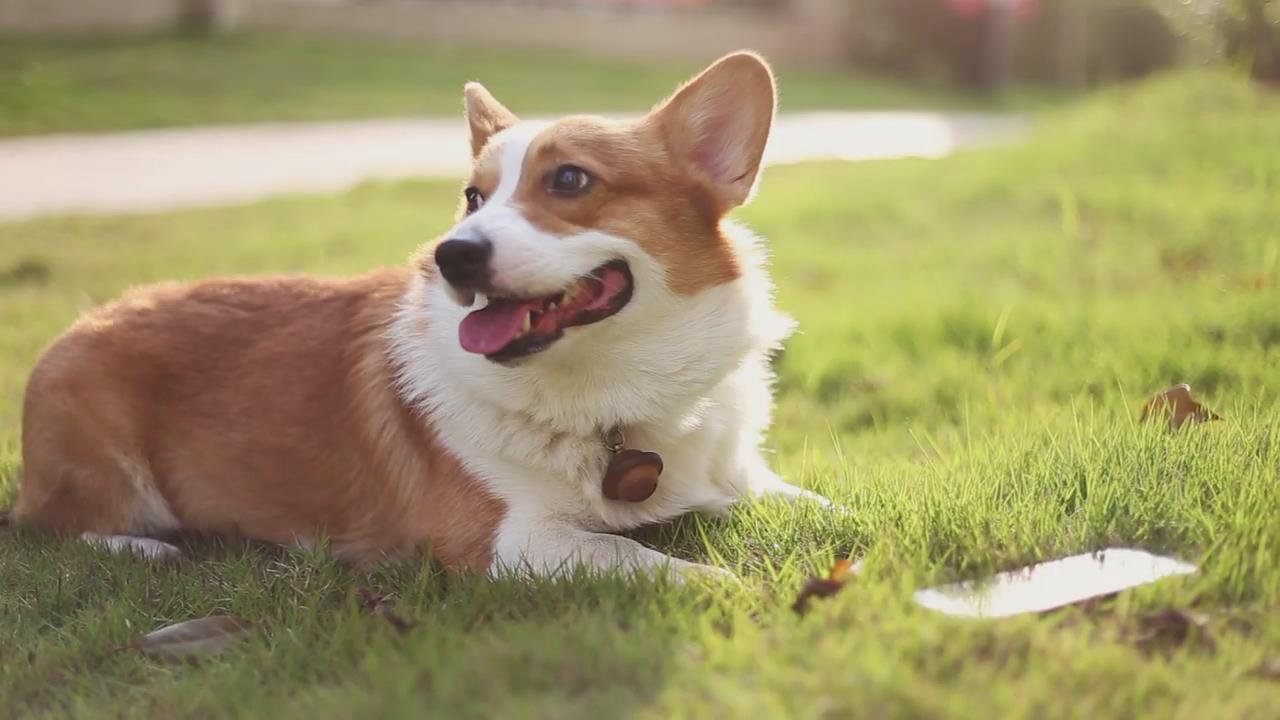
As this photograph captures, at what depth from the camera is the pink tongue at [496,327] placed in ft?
10.1

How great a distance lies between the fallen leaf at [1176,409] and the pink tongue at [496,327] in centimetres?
176

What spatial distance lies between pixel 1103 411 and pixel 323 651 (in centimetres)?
241

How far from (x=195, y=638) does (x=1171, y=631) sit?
6.85ft

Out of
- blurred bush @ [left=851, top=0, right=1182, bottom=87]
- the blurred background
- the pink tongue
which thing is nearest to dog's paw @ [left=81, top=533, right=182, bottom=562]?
the pink tongue

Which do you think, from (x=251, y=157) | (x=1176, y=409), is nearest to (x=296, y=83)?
(x=251, y=157)

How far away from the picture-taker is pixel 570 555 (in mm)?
2992

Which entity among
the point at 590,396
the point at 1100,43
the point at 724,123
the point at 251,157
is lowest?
the point at 1100,43

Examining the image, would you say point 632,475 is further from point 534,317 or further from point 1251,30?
point 1251,30

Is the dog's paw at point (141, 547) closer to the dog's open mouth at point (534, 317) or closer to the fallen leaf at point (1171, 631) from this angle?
the dog's open mouth at point (534, 317)

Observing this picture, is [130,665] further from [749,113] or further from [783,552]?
[749,113]

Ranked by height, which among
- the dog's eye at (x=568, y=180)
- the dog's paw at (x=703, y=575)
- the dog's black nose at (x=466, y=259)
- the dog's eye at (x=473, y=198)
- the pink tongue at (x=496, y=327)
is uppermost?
the dog's eye at (x=568, y=180)

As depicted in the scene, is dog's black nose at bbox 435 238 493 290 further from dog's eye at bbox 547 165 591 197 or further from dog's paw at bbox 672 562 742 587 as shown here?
dog's paw at bbox 672 562 742 587

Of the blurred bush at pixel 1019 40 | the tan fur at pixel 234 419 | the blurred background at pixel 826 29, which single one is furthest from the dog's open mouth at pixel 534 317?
the blurred bush at pixel 1019 40

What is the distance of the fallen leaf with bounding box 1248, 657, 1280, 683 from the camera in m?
2.21
